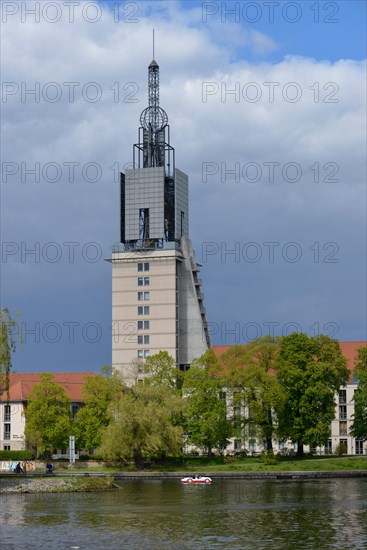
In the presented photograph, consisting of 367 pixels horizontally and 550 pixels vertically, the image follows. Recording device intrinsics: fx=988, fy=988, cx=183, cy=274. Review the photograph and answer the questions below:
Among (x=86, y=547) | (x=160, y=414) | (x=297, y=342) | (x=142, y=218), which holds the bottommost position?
(x=86, y=547)

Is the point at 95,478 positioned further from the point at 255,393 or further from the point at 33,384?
the point at 33,384

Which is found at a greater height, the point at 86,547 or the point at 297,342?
the point at 297,342

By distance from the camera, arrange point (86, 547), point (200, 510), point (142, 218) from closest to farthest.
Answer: point (86, 547), point (200, 510), point (142, 218)

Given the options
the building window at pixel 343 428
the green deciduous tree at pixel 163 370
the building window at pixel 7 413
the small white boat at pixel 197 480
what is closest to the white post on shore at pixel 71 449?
the green deciduous tree at pixel 163 370

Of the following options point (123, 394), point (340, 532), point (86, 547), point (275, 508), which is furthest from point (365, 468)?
point (86, 547)

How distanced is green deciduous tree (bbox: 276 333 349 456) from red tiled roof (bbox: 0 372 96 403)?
148ft

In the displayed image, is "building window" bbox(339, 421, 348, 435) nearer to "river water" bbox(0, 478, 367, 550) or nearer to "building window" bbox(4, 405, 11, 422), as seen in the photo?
"building window" bbox(4, 405, 11, 422)

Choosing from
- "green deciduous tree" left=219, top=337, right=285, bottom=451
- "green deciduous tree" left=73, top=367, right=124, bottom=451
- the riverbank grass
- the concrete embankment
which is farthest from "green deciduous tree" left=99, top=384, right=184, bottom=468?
"green deciduous tree" left=219, top=337, right=285, bottom=451

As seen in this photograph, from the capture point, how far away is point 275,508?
76875 millimetres

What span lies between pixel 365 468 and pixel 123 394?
34.0 m

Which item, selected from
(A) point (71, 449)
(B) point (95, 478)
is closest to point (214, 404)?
(A) point (71, 449)

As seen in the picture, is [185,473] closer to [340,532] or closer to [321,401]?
[321,401]

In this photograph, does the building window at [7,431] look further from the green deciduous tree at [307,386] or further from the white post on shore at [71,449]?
the green deciduous tree at [307,386]

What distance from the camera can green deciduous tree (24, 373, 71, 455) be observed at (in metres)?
142
